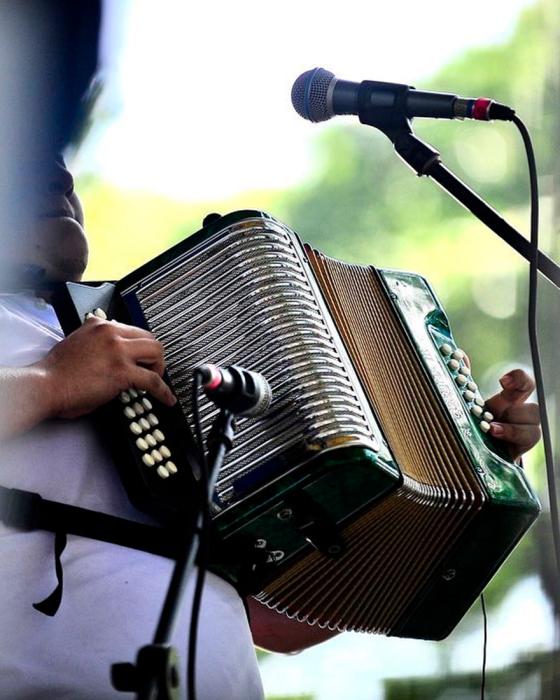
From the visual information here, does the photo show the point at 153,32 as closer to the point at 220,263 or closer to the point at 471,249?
the point at 471,249

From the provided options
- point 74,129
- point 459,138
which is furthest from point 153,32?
point 74,129

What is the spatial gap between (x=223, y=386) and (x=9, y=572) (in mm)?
433

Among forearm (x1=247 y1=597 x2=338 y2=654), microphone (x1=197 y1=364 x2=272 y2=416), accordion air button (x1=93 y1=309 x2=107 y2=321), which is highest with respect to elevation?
microphone (x1=197 y1=364 x2=272 y2=416)

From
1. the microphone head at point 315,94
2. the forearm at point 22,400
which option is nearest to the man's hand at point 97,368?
the forearm at point 22,400

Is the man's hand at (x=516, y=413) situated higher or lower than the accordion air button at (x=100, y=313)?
lower

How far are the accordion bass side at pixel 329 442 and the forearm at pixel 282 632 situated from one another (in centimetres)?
15

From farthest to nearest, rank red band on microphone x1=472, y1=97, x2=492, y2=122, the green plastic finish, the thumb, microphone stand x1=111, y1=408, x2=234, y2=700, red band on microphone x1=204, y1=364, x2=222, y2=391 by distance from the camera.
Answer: the thumb → the green plastic finish → red band on microphone x1=472, y1=97, x2=492, y2=122 → red band on microphone x1=204, y1=364, x2=222, y2=391 → microphone stand x1=111, y1=408, x2=234, y2=700

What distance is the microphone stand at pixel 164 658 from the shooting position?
791 mm

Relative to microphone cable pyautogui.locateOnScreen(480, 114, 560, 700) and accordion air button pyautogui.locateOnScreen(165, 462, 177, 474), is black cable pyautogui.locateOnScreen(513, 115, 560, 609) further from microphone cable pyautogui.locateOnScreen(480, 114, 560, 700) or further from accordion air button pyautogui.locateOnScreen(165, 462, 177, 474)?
accordion air button pyautogui.locateOnScreen(165, 462, 177, 474)

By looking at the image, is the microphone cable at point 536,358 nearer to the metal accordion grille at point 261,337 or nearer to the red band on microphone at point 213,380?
the metal accordion grille at point 261,337

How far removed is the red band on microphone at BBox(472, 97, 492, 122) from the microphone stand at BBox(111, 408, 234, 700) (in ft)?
2.21

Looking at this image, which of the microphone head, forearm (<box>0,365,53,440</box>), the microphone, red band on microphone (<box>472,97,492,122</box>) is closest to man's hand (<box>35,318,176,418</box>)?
forearm (<box>0,365,53,440</box>)

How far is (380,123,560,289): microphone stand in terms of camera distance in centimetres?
138

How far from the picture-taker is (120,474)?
1.24 meters
